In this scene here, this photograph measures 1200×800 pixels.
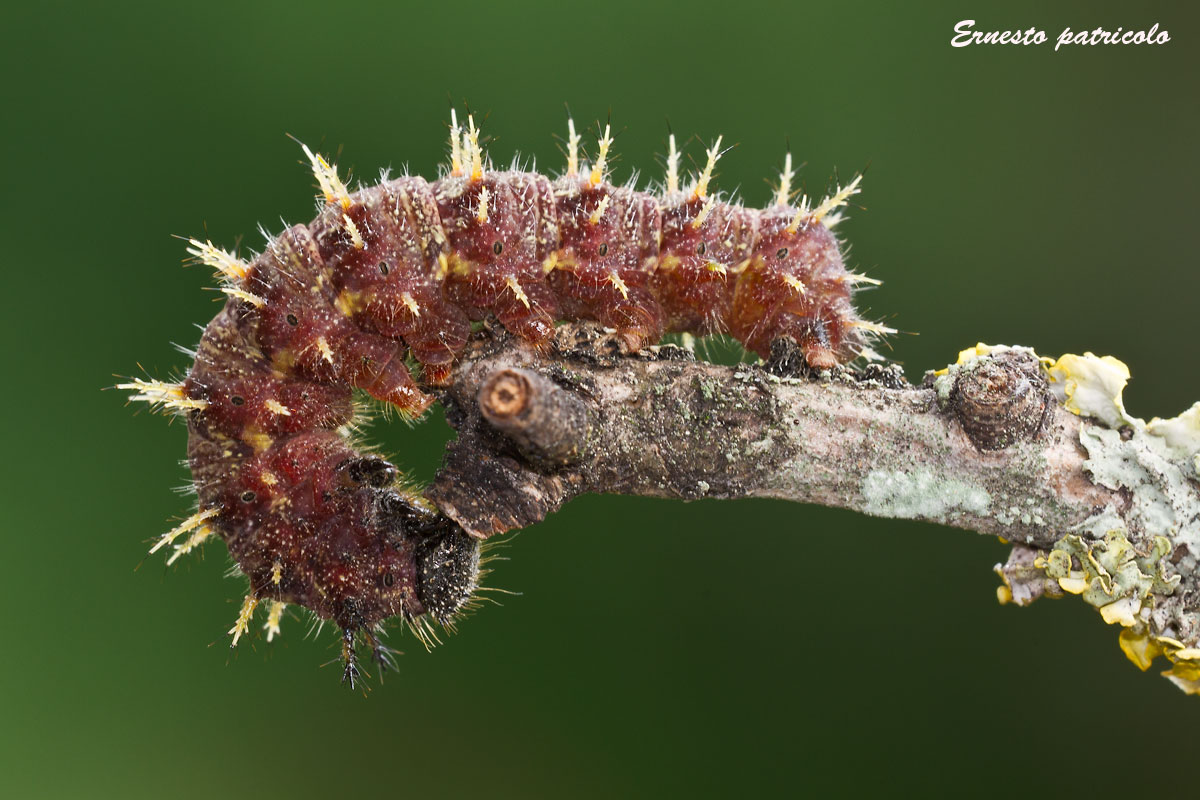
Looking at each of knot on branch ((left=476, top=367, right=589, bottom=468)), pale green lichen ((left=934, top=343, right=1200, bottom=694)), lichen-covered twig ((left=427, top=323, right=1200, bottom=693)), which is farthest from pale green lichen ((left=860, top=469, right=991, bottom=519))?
knot on branch ((left=476, top=367, right=589, bottom=468))

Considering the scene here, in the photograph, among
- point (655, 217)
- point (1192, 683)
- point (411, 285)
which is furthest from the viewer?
point (655, 217)

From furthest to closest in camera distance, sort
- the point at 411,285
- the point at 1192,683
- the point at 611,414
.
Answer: the point at 411,285 → the point at 1192,683 → the point at 611,414

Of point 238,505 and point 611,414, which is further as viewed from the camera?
point 238,505

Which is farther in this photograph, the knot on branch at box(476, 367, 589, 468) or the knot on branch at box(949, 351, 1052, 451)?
the knot on branch at box(949, 351, 1052, 451)

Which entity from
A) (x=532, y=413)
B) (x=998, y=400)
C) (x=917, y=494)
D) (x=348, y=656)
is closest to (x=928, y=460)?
(x=917, y=494)

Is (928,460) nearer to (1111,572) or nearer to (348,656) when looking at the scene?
(1111,572)

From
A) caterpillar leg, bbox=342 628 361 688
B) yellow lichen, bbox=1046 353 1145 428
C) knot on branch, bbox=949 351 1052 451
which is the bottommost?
caterpillar leg, bbox=342 628 361 688

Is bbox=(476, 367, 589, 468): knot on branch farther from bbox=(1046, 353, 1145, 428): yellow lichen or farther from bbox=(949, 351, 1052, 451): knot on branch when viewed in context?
bbox=(1046, 353, 1145, 428): yellow lichen

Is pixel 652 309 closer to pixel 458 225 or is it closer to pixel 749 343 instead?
pixel 749 343

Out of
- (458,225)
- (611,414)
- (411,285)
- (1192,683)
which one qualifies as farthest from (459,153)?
(1192,683)
